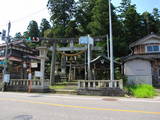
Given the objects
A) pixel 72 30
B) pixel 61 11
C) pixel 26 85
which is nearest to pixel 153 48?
pixel 26 85

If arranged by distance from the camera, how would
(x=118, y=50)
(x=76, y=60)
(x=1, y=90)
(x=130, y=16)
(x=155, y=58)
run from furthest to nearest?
(x=130, y=16)
(x=118, y=50)
(x=76, y=60)
(x=155, y=58)
(x=1, y=90)

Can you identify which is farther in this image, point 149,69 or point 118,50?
point 118,50

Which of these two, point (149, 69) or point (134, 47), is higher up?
point (134, 47)

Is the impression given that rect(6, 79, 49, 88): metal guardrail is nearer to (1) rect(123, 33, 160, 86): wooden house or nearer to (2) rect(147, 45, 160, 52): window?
(1) rect(123, 33, 160, 86): wooden house

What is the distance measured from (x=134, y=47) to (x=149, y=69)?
8046 mm

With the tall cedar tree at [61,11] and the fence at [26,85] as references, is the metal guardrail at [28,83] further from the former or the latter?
the tall cedar tree at [61,11]

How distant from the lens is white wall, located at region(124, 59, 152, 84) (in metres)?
18.8

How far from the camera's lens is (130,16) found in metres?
37.1

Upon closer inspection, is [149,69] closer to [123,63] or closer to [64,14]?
[123,63]

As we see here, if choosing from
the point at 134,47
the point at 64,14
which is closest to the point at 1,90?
the point at 134,47

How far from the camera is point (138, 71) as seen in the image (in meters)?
19.2

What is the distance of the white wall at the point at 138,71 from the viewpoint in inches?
740

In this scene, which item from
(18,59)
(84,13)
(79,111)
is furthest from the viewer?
(84,13)

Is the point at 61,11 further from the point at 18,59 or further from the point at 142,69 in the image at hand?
the point at 142,69
